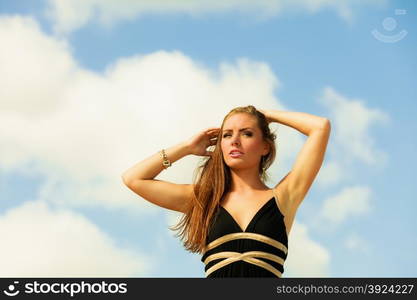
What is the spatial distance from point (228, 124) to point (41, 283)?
209 cm

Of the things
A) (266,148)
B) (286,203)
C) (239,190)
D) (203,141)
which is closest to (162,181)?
(203,141)

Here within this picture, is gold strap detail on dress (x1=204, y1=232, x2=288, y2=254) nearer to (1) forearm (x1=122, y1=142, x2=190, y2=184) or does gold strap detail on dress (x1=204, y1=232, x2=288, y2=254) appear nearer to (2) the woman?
(2) the woman

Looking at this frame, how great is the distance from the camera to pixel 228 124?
522 centimetres

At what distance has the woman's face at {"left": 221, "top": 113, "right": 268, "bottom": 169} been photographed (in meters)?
5.12

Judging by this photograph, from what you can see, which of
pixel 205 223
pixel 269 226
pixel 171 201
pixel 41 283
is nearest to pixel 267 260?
pixel 269 226

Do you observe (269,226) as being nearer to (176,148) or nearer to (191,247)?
(191,247)

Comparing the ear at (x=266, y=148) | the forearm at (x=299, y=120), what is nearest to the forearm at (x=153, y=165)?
the ear at (x=266, y=148)

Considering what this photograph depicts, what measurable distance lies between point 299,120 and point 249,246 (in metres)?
1.25

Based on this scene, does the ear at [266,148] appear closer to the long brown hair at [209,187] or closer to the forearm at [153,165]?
the long brown hair at [209,187]

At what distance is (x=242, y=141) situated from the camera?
5.15 metres

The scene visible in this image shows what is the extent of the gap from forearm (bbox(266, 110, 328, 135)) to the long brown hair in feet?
0.37

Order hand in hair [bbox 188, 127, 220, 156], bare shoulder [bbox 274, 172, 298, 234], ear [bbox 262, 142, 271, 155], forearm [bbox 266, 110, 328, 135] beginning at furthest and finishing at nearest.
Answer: hand in hair [bbox 188, 127, 220, 156]
ear [bbox 262, 142, 271, 155]
forearm [bbox 266, 110, 328, 135]
bare shoulder [bbox 274, 172, 298, 234]

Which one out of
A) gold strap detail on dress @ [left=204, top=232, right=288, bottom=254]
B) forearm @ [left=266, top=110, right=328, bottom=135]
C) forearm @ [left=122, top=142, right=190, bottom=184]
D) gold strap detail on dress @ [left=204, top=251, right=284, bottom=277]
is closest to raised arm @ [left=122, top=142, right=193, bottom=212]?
forearm @ [left=122, top=142, right=190, bottom=184]

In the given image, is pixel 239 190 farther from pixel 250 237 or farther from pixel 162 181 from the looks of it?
pixel 162 181
